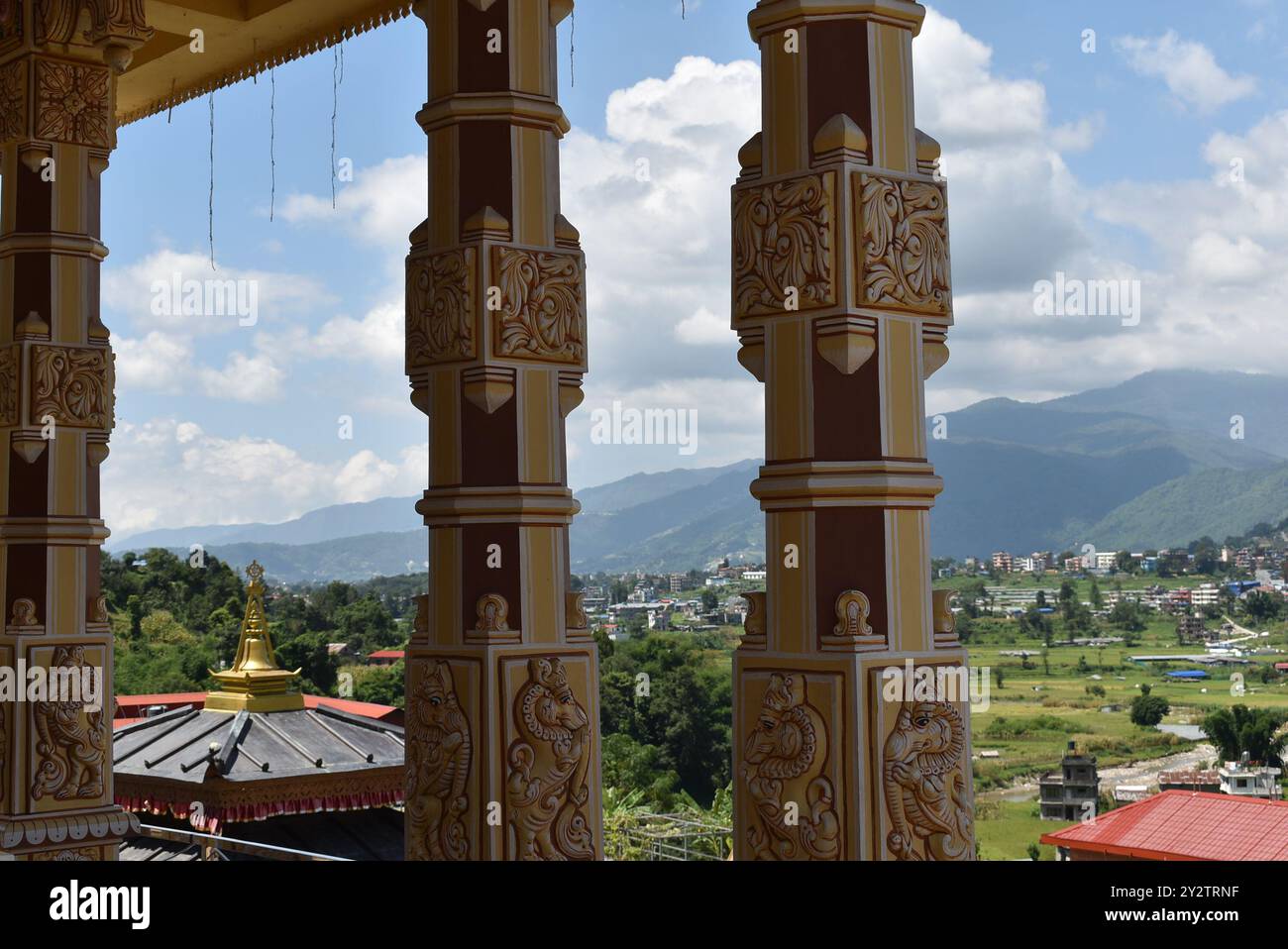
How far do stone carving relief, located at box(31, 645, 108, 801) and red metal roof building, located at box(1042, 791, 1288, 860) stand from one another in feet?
13.1

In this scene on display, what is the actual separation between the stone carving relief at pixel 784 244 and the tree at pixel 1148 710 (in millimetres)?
11047

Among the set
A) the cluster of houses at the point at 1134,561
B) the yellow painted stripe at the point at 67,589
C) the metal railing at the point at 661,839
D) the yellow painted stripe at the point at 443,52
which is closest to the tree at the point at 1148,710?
the cluster of houses at the point at 1134,561

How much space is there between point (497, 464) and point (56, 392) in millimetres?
2856

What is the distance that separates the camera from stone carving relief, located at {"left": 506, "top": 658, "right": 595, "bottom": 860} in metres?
3.51

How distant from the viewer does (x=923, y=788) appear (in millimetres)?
2428

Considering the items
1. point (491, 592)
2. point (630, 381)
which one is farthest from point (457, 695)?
point (630, 381)

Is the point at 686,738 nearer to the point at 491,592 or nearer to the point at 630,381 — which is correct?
the point at 630,381

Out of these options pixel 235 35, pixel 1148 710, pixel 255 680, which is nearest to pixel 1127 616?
pixel 1148 710

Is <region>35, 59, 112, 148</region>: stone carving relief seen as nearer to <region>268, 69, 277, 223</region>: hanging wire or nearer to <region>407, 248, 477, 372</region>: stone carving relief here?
<region>268, 69, 277, 223</region>: hanging wire

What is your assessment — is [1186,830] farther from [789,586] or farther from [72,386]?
[72,386]

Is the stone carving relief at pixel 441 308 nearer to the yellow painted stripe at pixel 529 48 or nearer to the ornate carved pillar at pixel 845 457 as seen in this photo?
the yellow painted stripe at pixel 529 48

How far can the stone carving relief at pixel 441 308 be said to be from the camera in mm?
3561
